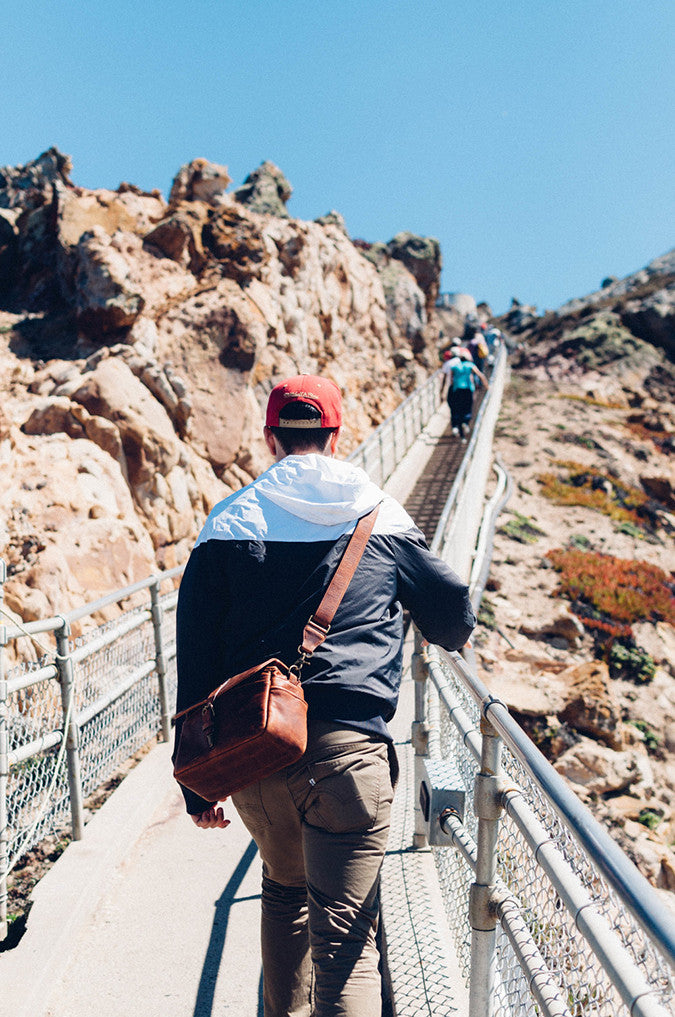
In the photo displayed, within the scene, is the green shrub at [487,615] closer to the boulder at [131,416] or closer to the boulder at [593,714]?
the boulder at [593,714]

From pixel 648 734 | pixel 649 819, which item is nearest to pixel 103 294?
pixel 648 734

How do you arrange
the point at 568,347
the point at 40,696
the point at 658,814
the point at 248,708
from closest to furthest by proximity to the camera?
1. the point at 248,708
2. the point at 40,696
3. the point at 658,814
4. the point at 568,347

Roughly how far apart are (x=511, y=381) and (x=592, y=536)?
17833 mm

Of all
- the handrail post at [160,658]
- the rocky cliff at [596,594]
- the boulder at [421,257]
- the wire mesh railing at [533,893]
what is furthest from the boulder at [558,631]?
the boulder at [421,257]

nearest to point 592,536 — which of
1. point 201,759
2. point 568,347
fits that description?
point 201,759

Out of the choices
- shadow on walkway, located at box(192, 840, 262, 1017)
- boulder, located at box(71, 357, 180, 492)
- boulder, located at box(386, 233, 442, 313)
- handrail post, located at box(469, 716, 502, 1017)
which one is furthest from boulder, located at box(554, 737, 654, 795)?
boulder, located at box(386, 233, 442, 313)

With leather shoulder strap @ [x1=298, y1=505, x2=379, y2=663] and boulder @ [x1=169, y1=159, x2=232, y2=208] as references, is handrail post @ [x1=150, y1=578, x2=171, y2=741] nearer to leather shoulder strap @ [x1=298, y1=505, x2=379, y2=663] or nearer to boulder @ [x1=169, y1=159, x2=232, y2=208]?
leather shoulder strap @ [x1=298, y1=505, x2=379, y2=663]

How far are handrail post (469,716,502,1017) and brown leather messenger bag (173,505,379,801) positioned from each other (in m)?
0.63

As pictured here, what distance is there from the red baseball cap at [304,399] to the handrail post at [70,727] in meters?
1.97

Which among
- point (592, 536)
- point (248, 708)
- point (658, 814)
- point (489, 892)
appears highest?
point (248, 708)

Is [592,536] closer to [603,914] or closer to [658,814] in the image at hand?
[658,814]

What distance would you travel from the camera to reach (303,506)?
1964 mm

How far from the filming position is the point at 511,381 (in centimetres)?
3350

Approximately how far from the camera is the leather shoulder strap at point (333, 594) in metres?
1.83
